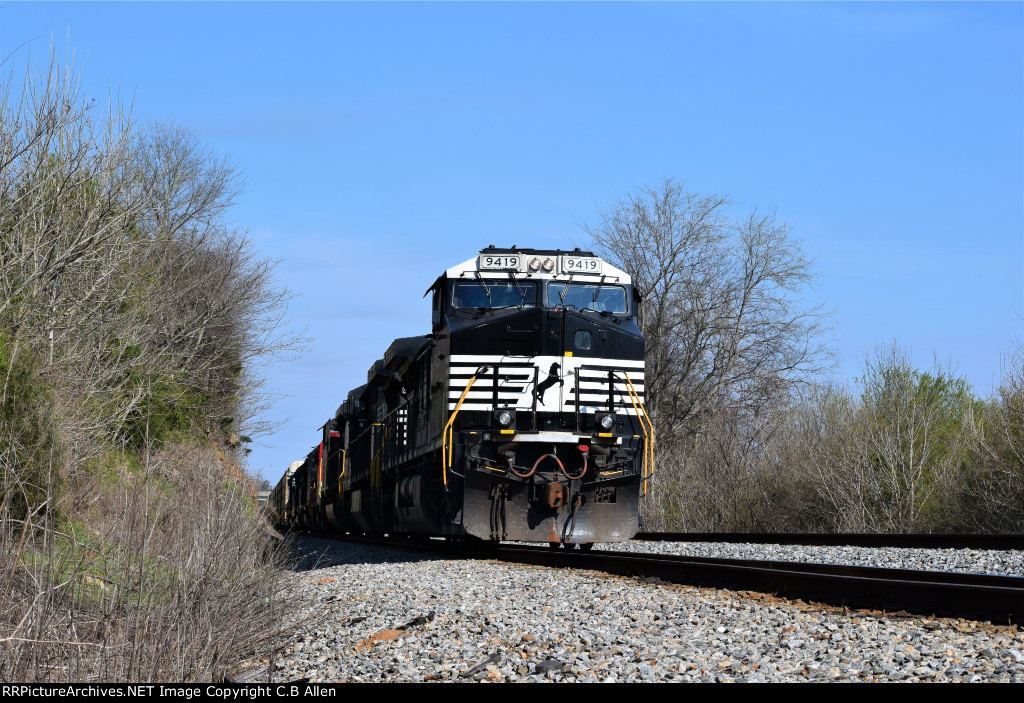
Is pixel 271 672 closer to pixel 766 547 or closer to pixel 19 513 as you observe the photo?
pixel 19 513

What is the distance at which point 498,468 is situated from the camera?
1194cm

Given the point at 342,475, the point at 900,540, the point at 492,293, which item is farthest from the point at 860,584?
the point at 342,475

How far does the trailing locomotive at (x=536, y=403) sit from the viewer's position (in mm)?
11969

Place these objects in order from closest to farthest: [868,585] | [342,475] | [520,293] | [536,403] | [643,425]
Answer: [868,585] → [536,403] → [643,425] → [520,293] → [342,475]

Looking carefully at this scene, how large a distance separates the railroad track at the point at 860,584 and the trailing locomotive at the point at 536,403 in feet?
2.59

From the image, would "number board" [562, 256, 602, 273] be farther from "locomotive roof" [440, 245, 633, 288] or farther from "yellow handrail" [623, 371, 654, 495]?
"yellow handrail" [623, 371, 654, 495]

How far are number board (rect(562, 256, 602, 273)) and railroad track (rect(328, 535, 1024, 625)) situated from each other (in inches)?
141

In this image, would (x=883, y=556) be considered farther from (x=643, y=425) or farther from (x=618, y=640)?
(x=618, y=640)

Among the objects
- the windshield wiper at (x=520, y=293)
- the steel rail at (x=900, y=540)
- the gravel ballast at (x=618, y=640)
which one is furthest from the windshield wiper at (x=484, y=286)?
the steel rail at (x=900, y=540)

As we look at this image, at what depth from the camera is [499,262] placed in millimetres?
12797

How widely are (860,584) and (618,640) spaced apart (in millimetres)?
2336

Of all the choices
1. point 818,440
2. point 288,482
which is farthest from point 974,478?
point 288,482

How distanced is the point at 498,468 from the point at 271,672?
6.18 meters

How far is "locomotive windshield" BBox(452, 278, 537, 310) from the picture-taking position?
12.7 metres
